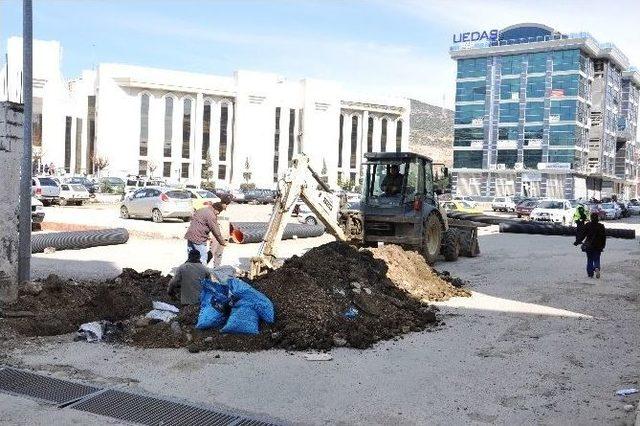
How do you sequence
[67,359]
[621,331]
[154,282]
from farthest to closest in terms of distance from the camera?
[154,282], [621,331], [67,359]

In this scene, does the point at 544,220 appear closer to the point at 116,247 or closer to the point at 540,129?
the point at 116,247

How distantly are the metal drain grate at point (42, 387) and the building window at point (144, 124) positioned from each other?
8051 cm

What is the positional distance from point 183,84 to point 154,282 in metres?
77.8

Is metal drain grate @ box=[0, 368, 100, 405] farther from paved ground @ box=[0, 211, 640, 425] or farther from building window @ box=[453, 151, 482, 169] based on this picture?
building window @ box=[453, 151, 482, 169]

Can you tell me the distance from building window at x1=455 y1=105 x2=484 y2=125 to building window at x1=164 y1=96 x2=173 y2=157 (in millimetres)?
37930

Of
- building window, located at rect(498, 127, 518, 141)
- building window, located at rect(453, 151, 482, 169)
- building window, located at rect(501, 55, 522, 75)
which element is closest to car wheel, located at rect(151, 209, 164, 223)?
building window, located at rect(498, 127, 518, 141)

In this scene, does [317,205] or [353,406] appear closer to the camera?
[353,406]

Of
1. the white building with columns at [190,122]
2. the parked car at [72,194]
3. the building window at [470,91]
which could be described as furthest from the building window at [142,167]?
the parked car at [72,194]

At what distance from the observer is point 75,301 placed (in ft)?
32.5

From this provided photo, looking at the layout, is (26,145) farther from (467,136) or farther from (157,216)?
(467,136)

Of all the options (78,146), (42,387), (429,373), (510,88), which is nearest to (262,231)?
(429,373)

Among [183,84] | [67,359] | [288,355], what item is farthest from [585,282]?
[183,84]

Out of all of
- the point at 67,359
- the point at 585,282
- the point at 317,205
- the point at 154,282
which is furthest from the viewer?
the point at 585,282

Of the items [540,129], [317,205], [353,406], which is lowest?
[353,406]
